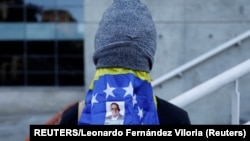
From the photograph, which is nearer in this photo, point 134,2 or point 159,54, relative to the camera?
point 134,2

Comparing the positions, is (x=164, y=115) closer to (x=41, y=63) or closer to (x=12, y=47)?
(x=41, y=63)

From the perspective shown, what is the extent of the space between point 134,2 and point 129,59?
23 cm

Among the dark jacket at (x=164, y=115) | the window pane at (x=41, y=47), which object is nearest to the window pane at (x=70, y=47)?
the window pane at (x=41, y=47)

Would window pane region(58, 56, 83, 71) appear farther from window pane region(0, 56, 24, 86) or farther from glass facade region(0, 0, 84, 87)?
window pane region(0, 56, 24, 86)

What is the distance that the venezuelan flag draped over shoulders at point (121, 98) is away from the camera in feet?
5.28

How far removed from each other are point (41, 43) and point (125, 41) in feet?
24.9

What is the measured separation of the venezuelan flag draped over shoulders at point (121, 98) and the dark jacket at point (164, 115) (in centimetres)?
7

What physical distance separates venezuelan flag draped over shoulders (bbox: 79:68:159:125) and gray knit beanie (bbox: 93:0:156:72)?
0.03 meters

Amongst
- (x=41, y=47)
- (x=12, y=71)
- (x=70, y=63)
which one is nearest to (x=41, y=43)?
(x=41, y=47)

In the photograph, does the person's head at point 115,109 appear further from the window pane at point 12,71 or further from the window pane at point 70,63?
the window pane at point 12,71

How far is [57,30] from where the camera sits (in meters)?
9.00

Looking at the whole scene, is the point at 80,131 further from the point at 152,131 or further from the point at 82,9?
the point at 82,9

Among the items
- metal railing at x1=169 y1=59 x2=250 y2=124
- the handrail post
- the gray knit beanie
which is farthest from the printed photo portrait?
the handrail post

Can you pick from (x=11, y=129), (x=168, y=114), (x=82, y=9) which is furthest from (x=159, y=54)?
(x=168, y=114)
